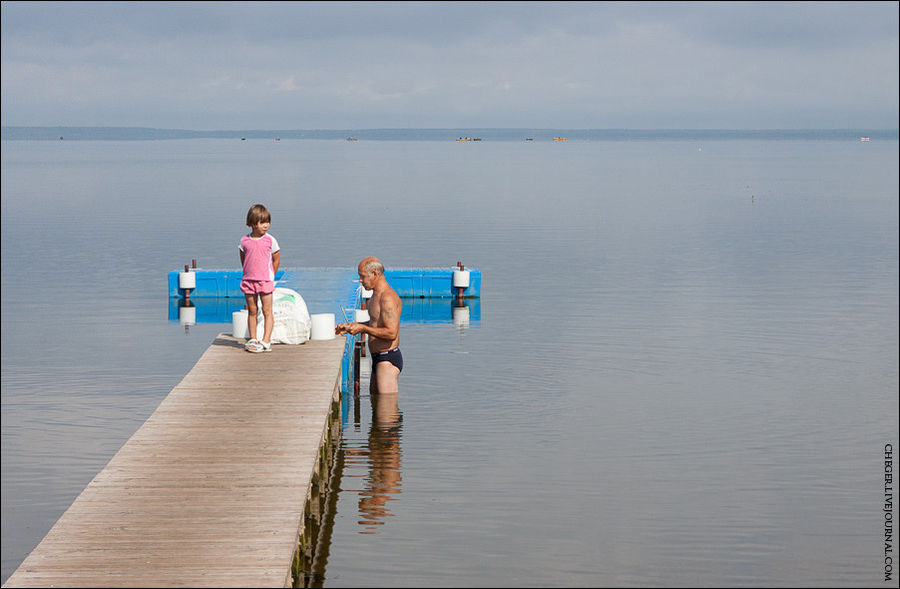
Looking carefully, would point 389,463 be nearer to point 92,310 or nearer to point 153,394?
point 153,394

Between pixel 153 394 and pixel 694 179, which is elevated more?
pixel 694 179

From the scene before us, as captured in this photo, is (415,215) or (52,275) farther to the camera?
(415,215)

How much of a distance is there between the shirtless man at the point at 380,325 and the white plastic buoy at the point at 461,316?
9.17 meters

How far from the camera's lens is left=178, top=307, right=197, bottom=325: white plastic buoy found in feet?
91.4

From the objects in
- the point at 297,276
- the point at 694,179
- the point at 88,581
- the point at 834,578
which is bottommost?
the point at 834,578

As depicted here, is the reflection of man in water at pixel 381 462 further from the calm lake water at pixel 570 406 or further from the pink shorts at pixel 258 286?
the pink shorts at pixel 258 286

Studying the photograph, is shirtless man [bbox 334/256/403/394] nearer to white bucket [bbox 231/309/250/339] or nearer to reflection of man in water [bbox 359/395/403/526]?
reflection of man in water [bbox 359/395/403/526]

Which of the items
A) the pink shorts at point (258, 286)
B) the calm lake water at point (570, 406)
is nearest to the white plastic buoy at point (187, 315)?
the calm lake water at point (570, 406)

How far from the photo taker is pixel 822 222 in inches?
2365

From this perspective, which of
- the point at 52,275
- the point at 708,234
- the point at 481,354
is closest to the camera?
the point at 481,354

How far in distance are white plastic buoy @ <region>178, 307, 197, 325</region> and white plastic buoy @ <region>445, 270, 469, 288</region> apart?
6.52 m

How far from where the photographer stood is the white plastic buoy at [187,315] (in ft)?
91.4

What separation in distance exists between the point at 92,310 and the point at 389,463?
16156 millimetres

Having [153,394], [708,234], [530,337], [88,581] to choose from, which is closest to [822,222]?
[708,234]
